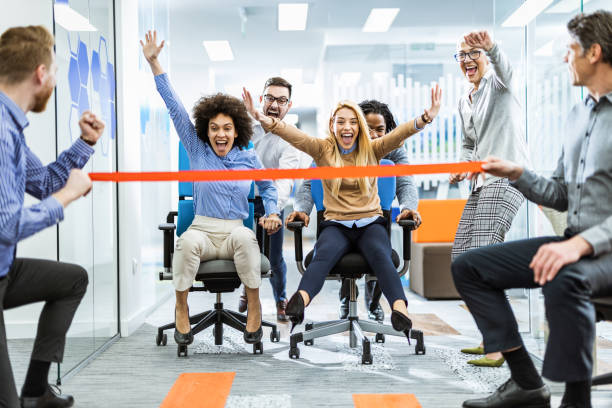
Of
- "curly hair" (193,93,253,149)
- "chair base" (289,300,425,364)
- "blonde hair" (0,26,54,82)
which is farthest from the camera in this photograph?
"curly hair" (193,93,253,149)

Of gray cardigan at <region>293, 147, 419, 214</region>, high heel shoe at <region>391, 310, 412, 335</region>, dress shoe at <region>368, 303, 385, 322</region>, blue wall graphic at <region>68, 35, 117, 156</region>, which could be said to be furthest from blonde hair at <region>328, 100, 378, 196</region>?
blue wall graphic at <region>68, 35, 117, 156</region>

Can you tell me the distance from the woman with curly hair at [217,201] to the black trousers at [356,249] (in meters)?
0.31

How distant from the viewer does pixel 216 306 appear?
10.3ft

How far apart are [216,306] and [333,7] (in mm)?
4563

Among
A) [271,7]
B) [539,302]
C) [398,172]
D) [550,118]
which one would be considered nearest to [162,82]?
[398,172]

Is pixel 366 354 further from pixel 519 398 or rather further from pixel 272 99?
pixel 272 99

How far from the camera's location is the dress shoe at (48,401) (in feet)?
6.16

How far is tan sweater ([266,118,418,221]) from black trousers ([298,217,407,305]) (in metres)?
0.08

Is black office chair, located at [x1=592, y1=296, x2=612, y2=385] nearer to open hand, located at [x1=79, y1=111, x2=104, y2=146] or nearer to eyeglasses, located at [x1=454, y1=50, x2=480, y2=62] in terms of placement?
eyeglasses, located at [x1=454, y1=50, x2=480, y2=62]

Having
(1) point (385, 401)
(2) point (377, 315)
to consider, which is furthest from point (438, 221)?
(1) point (385, 401)

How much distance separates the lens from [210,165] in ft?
10.0

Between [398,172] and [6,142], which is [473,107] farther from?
[6,142]

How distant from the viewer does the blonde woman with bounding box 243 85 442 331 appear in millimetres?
2674

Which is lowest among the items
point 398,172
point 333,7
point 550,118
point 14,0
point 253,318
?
point 253,318
